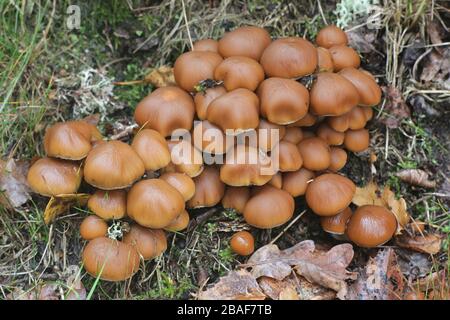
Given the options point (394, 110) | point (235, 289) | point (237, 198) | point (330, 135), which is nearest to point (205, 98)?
point (237, 198)

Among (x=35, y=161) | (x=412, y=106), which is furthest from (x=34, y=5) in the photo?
(x=412, y=106)

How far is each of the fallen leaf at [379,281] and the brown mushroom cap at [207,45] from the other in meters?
1.93

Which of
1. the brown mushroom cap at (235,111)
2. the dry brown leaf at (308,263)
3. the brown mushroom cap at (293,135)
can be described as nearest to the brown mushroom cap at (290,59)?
the brown mushroom cap at (235,111)

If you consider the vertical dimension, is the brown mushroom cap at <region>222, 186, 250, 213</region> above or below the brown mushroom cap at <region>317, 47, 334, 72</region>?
below

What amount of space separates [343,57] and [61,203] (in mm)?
2292

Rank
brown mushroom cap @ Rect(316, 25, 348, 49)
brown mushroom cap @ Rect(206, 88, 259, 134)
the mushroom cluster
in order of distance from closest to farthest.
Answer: the mushroom cluster, brown mushroom cap @ Rect(206, 88, 259, 134), brown mushroom cap @ Rect(316, 25, 348, 49)

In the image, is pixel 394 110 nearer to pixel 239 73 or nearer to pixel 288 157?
pixel 288 157

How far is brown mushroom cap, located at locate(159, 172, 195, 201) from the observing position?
3.38m

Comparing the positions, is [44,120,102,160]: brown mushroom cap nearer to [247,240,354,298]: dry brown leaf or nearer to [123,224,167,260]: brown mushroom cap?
[123,224,167,260]: brown mushroom cap

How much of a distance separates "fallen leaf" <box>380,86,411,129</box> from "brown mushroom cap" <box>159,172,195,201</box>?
1.69 m

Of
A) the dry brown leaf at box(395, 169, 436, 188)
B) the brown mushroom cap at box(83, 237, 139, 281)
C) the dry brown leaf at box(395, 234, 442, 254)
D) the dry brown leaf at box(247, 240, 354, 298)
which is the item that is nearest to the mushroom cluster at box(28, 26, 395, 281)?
the brown mushroom cap at box(83, 237, 139, 281)

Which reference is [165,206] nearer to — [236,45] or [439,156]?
[236,45]

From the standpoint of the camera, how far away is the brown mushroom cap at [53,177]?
131 inches

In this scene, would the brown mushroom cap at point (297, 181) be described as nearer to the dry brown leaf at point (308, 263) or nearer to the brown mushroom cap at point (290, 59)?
the dry brown leaf at point (308, 263)
